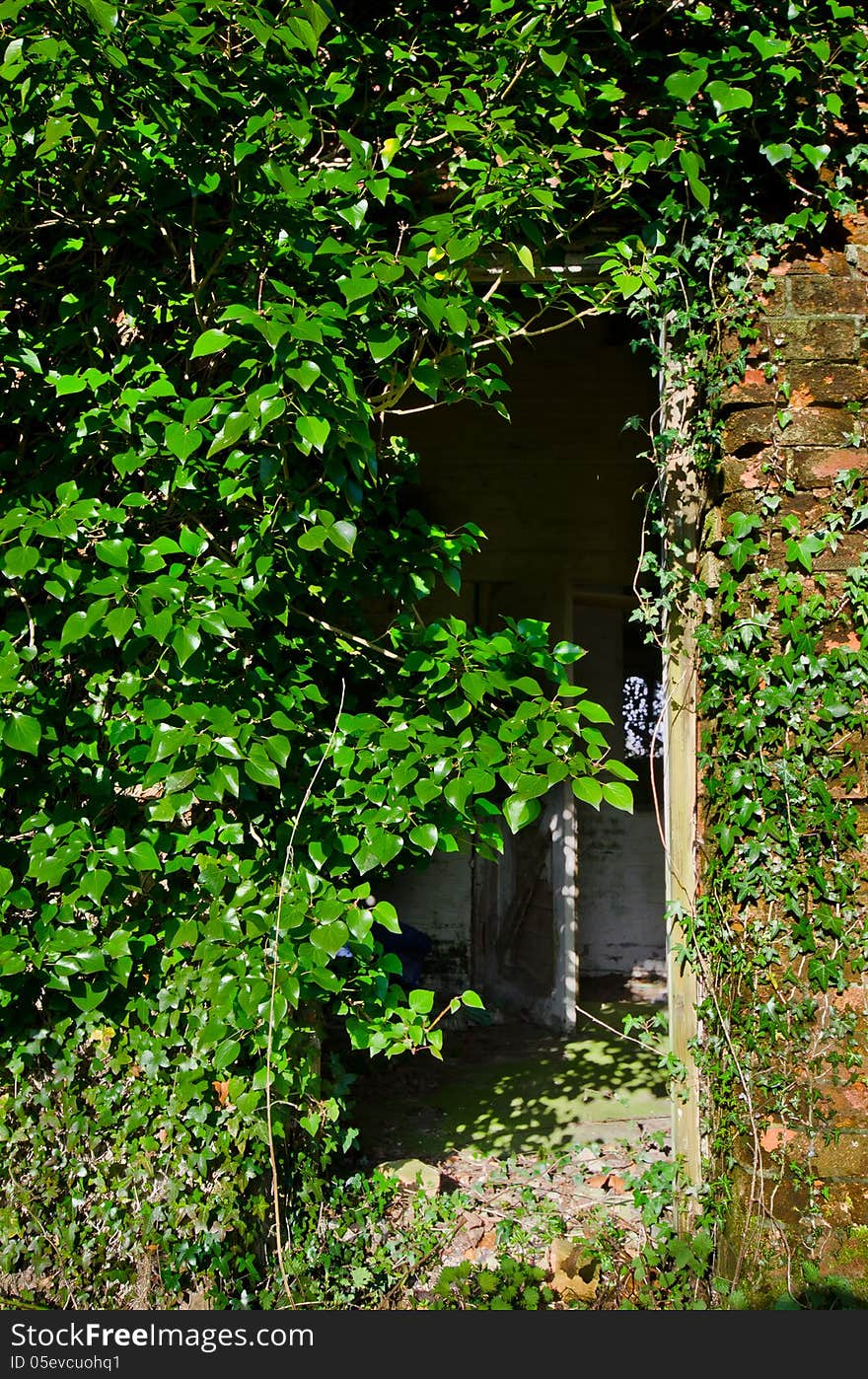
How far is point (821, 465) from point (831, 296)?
0.50 metres

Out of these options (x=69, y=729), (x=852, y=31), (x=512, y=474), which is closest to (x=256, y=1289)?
(x=69, y=729)

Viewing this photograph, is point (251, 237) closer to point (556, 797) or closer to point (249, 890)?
point (249, 890)

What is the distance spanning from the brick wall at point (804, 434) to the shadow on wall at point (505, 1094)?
1.31 metres

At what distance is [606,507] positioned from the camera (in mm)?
6797

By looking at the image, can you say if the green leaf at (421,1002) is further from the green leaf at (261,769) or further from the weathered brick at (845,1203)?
the weathered brick at (845,1203)

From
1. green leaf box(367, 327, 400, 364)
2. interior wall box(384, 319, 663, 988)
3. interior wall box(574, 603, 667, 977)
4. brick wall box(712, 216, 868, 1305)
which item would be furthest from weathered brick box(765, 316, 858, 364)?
interior wall box(574, 603, 667, 977)

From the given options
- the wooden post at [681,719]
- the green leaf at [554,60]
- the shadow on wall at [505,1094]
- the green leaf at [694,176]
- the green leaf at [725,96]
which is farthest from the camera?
the shadow on wall at [505,1094]

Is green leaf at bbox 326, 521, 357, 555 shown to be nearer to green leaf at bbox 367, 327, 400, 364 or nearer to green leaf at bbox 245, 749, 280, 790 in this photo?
green leaf at bbox 367, 327, 400, 364

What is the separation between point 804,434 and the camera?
293 cm

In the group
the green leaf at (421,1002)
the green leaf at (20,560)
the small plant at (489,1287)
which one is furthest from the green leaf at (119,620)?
the small plant at (489,1287)

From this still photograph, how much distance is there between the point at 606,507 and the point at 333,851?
482cm

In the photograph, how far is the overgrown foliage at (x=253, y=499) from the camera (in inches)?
85.7

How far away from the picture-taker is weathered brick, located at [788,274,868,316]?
9.68 feet

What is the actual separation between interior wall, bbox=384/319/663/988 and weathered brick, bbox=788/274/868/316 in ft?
10.6
